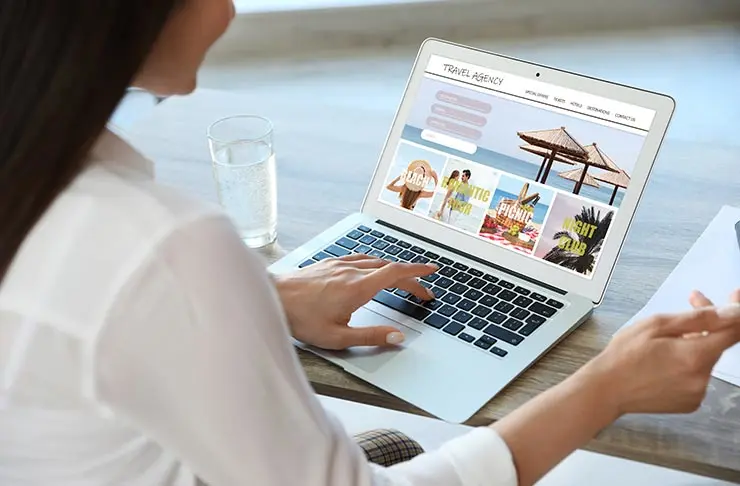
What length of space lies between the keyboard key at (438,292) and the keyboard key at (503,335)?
0.28 ft

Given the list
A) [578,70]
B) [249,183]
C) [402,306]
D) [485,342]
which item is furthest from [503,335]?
[578,70]

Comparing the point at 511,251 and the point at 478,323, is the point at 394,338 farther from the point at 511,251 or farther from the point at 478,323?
the point at 511,251

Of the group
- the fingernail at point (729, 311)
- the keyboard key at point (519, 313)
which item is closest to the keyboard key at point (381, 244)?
the keyboard key at point (519, 313)

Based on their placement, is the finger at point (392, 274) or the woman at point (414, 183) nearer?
the finger at point (392, 274)

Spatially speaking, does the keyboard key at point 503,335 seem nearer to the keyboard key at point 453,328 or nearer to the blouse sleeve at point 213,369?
the keyboard key at point 453,328

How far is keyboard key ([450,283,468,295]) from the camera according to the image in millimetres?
1085

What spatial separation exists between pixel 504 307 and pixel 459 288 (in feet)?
0.21

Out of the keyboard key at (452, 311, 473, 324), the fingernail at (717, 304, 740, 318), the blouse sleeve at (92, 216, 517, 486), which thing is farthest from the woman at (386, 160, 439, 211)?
the blouse sleeve at (92, 216, 517, 486)

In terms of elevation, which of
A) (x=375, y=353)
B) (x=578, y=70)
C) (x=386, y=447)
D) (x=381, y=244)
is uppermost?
(x=578, y=70)

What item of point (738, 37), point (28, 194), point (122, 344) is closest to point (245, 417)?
point (122, 344)

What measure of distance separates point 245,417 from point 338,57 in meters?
1.89

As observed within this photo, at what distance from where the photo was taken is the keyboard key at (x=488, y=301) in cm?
106

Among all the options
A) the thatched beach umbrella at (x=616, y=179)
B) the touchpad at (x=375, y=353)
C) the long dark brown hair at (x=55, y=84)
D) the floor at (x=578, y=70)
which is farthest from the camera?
the floor at (x=578, y=70)

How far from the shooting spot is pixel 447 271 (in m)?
1.13
